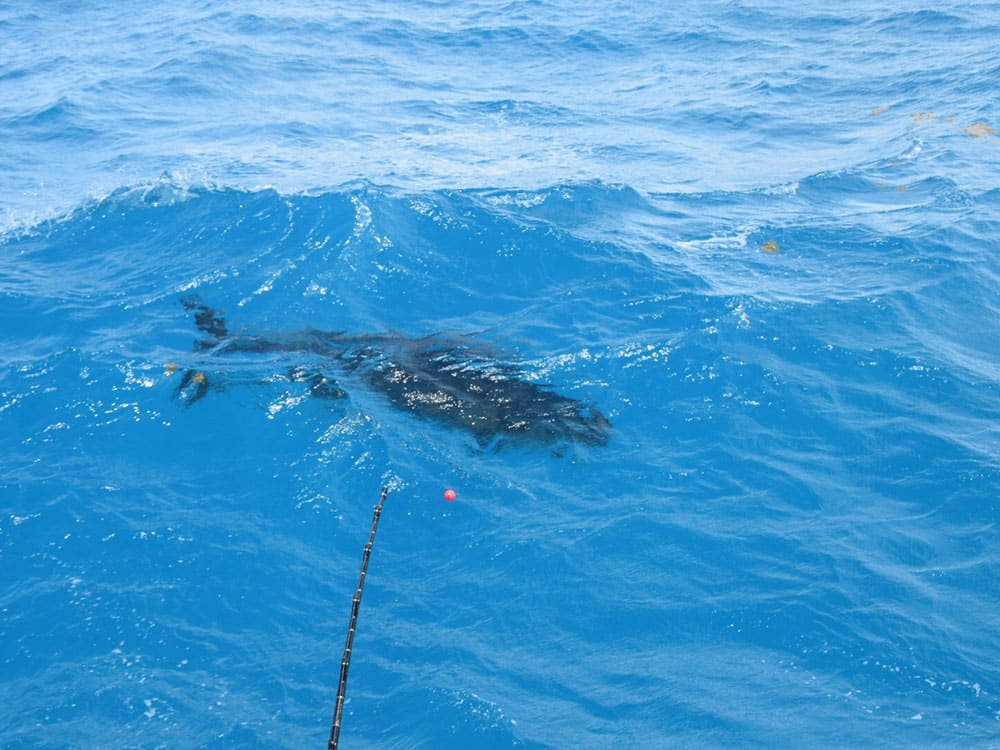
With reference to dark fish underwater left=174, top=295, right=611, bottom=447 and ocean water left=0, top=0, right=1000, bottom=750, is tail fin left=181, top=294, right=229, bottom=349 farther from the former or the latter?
ocean water left=0, top=0, right=1000, bottom=750

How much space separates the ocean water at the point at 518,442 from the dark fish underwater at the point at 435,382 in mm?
267

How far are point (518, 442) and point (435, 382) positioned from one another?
2053 millimetres

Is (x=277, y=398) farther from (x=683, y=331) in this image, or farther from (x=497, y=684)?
(x=683, y=331)

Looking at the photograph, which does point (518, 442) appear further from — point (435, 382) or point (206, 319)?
point (206, 319)

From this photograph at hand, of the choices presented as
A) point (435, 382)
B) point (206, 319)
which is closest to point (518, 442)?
point (435, 382)

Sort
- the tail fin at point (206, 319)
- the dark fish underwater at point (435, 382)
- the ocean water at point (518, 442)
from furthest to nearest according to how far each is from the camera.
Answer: the tail fin at point (206, 319) < the dark fish underwater at point (435, 382) < the ocean water at point (518, 442)

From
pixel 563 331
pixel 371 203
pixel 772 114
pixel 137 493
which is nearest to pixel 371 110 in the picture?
pixel 371 203

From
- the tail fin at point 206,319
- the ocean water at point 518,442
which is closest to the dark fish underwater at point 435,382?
the tail fin at point 206,319

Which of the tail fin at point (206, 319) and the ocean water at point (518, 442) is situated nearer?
the ocean water at point (518, 442)

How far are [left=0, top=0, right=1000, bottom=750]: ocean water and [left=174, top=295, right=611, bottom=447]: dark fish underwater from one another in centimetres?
27

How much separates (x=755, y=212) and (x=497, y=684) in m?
15.1

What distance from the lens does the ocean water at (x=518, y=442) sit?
1056 cm

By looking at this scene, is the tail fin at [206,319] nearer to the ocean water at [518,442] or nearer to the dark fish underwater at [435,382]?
the dark fish underwater at [435,382]

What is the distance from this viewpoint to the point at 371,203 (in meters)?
21.1
